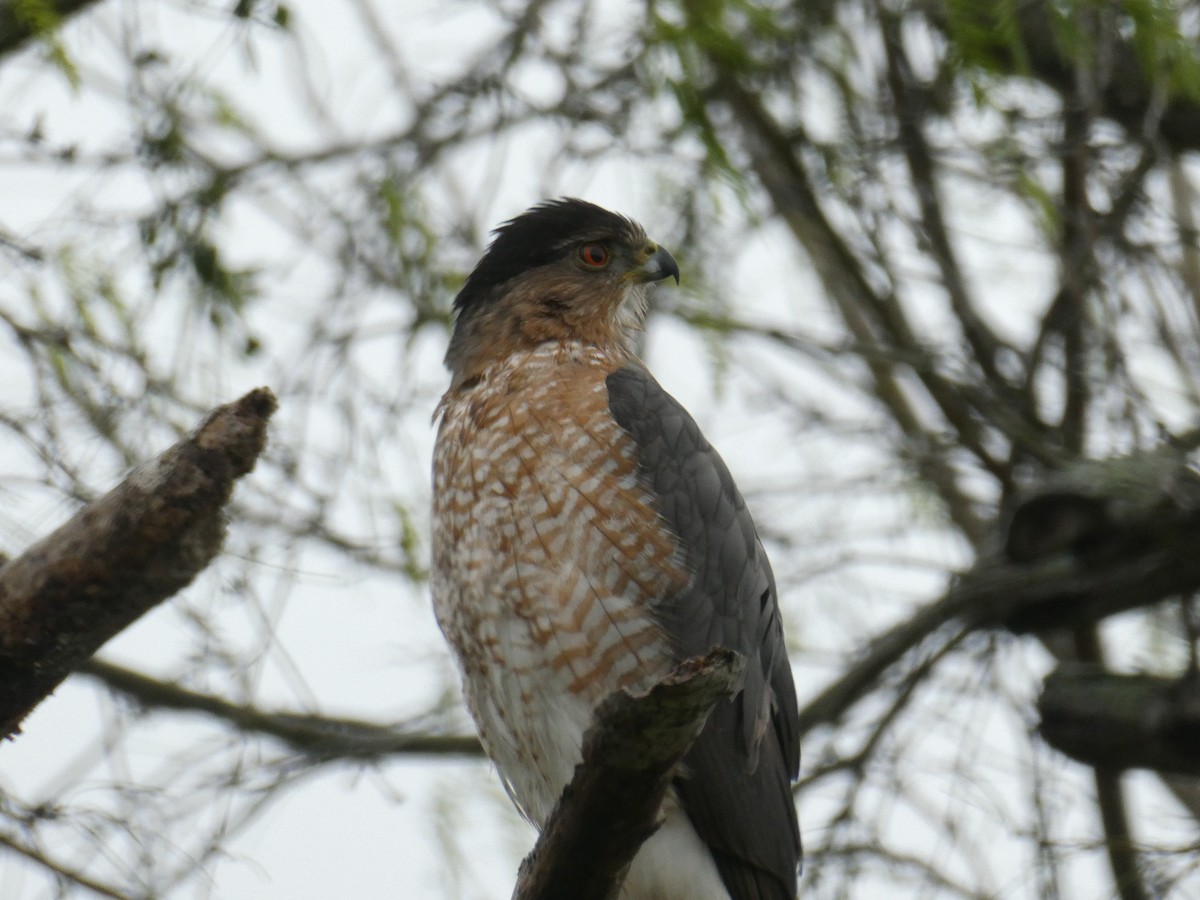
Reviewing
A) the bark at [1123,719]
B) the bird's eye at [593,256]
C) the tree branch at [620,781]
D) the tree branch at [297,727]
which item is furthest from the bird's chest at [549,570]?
the bark at [1123,719]

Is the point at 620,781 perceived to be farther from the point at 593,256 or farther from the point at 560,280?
the point at 593,256

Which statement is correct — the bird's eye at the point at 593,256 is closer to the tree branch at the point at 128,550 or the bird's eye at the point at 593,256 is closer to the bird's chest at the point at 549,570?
the bird's chest at the point at 549,570

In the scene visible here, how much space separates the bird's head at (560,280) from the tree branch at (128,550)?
72.0 inches

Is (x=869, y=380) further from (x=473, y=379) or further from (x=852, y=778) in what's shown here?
(x=473, y=379)

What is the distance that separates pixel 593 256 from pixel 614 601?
1688 mm

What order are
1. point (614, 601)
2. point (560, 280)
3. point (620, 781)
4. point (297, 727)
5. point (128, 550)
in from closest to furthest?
point (620, 781) < point (128, 550) < point (614, 601) < point (560, 280) < point (297, 727)

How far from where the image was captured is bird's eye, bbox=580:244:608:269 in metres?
5.25

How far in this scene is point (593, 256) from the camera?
5273mm

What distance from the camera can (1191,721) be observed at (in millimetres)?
4594

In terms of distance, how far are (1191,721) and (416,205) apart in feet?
11.1

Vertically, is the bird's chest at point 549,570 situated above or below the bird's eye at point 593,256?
below

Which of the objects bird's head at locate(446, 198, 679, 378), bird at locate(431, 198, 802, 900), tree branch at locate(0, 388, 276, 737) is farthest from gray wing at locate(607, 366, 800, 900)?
tree branch at locate(0, 388, 276, 737)

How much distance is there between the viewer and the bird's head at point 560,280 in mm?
5055

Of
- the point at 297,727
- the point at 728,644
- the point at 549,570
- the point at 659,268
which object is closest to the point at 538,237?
→ the point at 659,268
